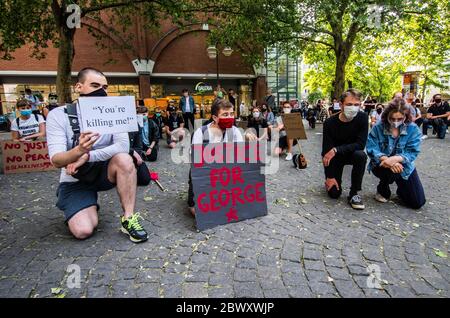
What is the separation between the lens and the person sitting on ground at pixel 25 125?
7148 millimetres

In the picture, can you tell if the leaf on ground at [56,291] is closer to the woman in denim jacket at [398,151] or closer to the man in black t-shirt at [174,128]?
the woman in denim jacket at [398,151]

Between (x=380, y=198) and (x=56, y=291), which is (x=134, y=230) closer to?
(x=56, y=291)

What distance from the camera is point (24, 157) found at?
6914 millimetres

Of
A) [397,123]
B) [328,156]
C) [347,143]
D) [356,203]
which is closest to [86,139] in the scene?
[328,156]

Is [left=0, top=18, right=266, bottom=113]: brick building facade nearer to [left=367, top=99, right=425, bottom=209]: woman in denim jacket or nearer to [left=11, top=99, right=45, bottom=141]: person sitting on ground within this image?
[left=11, top=99, right=45, bottom=141]: person sitting on ground

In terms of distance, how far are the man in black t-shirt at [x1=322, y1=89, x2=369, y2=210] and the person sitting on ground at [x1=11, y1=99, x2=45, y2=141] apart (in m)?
6.82

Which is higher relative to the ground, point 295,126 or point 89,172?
point 295,126

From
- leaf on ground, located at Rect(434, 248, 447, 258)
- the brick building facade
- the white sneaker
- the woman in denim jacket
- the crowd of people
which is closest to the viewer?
leaf on ground, located at Rect(434, 248, 447, 258)

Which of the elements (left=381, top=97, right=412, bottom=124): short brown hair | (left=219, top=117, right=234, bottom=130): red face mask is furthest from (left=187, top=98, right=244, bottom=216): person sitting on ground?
(left=381, top=97, right=412, bottom=124): short brown hair

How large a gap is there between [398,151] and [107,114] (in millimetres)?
3922

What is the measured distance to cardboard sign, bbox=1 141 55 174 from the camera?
6738 mm

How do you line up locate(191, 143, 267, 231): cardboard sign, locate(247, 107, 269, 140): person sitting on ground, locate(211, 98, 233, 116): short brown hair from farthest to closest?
Answer: locate(247, 107, 269, 140): person sitting on ground, locate(211, 98, 233, 116): short brown hair, locate(191, 143, 267, 231): cardboard sign

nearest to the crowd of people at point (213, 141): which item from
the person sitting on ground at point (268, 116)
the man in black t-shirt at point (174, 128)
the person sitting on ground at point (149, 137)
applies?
the person sitting on ground at point (149, 137)

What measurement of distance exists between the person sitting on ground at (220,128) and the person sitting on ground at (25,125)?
561 centimetres
